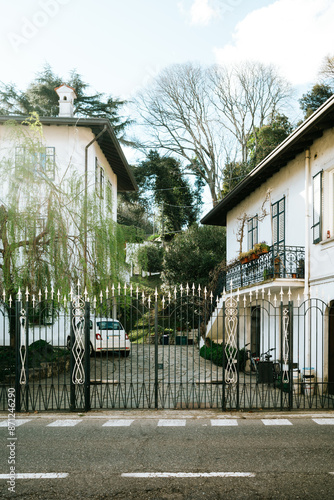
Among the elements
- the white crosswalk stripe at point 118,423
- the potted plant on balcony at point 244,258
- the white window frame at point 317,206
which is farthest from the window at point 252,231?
the white crosswalk stripe at point 118,423

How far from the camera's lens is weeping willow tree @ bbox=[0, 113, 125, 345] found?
1377cm

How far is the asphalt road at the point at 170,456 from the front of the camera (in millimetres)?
5750

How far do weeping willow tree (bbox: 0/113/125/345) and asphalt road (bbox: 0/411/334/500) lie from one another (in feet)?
14.7

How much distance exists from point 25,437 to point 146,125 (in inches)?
1186

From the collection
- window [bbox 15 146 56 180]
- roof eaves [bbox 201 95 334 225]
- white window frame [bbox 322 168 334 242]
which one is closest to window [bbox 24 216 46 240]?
window [bbox 15 146 56 180]

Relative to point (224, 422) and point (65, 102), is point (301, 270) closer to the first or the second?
point (224, 422)

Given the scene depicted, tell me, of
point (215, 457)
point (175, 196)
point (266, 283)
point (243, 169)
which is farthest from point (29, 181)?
point (175, 196)

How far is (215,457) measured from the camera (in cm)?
709

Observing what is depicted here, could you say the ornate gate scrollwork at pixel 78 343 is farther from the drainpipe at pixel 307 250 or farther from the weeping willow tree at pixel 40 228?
the drainpipe at pixel 307 250

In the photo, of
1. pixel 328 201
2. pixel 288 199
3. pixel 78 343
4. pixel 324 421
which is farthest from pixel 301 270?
pixel 78 343

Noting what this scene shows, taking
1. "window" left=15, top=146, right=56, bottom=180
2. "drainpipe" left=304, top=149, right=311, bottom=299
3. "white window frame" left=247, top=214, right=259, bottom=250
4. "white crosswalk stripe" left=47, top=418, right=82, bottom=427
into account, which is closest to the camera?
"white crosswalk stripe" left=47, top=418, right=82, bottom=427

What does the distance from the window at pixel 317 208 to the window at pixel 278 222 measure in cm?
258

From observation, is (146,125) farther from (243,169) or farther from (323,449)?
(323,449)

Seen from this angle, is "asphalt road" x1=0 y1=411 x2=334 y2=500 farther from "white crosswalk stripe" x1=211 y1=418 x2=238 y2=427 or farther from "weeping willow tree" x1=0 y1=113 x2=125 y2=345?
"weeping willow tree" x1=0 y1=113 x2=125 y2=345
